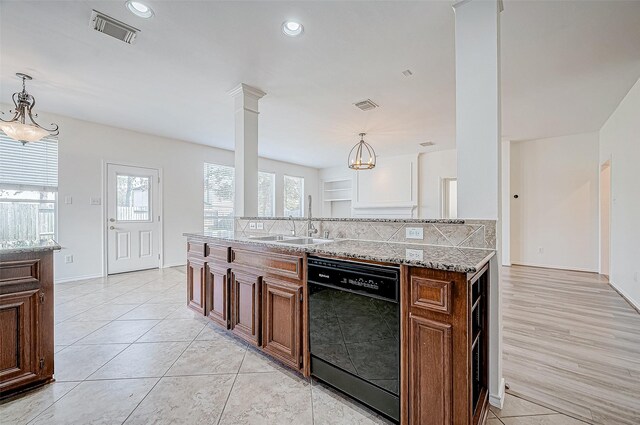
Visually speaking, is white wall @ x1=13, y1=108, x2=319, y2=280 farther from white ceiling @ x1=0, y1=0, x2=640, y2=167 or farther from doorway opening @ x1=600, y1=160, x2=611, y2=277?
doorway opening @ x1=600, y1=160, x2=611, y2=277

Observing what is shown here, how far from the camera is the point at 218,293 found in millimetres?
2396

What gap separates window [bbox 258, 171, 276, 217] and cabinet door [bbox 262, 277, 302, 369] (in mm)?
5788

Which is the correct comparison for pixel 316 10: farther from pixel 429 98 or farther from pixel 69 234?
pixel 69 234

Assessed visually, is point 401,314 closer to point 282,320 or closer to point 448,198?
point 282,320

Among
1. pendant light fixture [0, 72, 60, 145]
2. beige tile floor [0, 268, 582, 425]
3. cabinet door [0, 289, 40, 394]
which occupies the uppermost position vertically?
pendant light fixture [0, 72, 60, 145]

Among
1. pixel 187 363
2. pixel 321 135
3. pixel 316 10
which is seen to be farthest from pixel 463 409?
pixel 321 135

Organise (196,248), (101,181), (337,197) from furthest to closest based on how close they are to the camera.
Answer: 1. (337,197)
2. (101,181)
3. (196,248)

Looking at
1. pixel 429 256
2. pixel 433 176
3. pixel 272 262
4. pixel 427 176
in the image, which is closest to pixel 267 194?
pixel 427 176

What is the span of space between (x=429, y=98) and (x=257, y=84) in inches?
85.6

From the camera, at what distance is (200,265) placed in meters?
2.60

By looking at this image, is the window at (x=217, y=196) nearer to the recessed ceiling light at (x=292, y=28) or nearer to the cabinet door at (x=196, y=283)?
the cabinet door at (x=196, y=283)

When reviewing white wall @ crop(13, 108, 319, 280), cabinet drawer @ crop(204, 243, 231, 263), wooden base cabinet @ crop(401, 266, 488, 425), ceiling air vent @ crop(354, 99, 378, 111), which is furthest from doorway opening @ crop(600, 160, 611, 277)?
white wall @ crop(13, 108, 319, 280)

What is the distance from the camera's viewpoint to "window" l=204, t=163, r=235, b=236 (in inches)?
240

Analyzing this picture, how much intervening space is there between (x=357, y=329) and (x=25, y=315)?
6.26 feet
